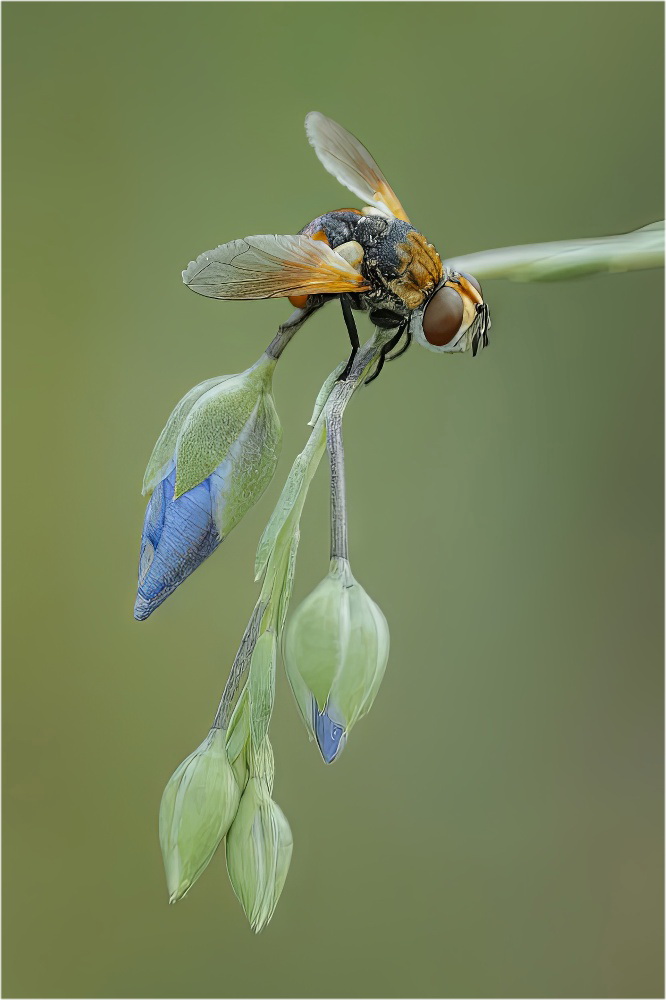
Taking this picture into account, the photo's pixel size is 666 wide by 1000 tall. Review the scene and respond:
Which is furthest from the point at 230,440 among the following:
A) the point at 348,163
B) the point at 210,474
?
the point at 348,163

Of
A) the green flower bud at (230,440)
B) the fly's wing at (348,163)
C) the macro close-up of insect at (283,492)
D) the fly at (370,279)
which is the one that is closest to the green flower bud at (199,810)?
the macro close-up of insect at (283,492)

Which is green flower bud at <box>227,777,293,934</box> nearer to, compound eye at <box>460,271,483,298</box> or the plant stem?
the plant stem

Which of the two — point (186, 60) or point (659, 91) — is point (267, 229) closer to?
point (186, 60)

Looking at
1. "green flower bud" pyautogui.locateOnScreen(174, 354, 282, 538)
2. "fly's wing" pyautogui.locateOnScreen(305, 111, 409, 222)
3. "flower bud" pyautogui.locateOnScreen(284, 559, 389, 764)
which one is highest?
"fly's wing" pyautogui.locateOnScreen(305, 111, 409, 222)

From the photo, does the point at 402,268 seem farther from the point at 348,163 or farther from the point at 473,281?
the point at 348,163

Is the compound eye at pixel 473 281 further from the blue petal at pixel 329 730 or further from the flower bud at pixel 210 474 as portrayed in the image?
the blue petal at pixel 329 730

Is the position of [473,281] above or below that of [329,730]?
above

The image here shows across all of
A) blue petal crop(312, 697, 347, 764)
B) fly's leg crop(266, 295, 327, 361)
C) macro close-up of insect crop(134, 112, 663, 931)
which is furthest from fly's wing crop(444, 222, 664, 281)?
blue petal crop(312, 697, 347, 764)
